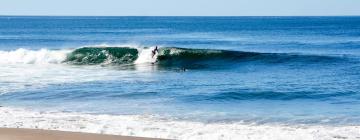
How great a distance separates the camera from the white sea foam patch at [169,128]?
379 inches

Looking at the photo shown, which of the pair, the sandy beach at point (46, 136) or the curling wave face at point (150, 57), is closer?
the sandy beach at point (46, 136)

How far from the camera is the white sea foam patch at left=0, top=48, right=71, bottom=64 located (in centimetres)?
2998

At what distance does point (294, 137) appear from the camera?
958 cm

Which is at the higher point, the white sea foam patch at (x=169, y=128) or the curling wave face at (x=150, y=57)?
the curling wave face at (x=150, y=57)

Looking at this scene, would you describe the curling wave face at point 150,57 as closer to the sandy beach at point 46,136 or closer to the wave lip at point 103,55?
the wave lip at point 103,55

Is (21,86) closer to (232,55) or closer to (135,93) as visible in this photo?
(135,93)

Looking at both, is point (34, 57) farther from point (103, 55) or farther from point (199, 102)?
point (199, 102)

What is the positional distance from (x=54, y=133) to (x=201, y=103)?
539cm

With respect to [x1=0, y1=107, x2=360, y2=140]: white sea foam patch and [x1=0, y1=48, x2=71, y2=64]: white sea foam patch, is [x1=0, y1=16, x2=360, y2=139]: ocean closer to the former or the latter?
[x1=0, y1=107, x2=360, y2=140]: white sea foam patch

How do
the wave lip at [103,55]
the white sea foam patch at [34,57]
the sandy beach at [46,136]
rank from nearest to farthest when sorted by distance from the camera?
the sandy beach at [46,136] < the wave lip at [103,55] < the white sea foam patch at [34,57]

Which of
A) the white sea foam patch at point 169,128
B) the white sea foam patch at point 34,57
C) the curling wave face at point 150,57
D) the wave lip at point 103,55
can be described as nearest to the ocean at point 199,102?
the white sea foam patch at point 169,128

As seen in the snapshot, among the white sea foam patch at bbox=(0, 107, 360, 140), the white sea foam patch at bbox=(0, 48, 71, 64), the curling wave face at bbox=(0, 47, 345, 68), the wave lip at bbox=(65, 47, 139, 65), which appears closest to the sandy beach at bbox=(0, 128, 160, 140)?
the white sea foam patch at bbox=(0, 107, 360, 140)

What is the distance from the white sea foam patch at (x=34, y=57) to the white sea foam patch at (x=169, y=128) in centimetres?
1873

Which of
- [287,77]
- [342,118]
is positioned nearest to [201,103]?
[342,118]
